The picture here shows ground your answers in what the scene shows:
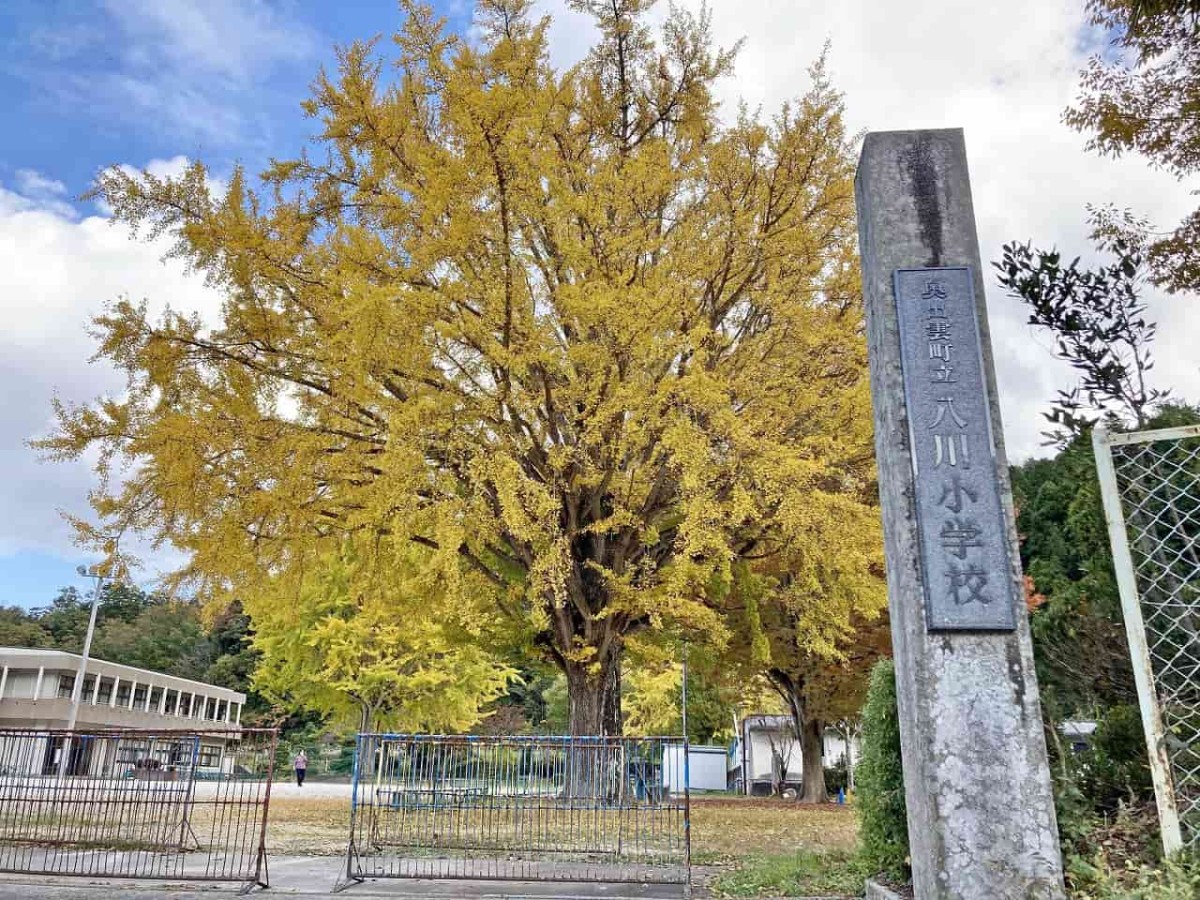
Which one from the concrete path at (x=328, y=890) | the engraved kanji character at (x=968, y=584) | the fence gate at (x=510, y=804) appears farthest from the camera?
the fence gate at (x=510, y=804)

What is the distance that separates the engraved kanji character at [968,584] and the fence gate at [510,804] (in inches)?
198

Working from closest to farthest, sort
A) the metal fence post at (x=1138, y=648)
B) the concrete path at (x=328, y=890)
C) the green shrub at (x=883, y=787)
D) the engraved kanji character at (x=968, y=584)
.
→ the metal fence post at (x=1138, y=648) → the engraved kanji character at (x=968, y=584) → the green shrub at (x=883, y=787) → the concrete path at (x=328, y=890)

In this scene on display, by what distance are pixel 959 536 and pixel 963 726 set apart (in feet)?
2.66

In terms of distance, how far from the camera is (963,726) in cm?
334

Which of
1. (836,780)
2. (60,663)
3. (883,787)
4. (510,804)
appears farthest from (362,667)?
(60,663)

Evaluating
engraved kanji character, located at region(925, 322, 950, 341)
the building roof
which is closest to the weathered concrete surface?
engraved kanji character, located at region(925, 322, 950, 341)

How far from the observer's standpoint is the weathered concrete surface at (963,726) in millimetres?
3201

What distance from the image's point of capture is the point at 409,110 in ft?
35.6

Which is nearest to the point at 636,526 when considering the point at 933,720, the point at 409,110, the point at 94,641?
the point at 409,110

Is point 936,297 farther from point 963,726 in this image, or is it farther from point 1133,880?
point 1133,880

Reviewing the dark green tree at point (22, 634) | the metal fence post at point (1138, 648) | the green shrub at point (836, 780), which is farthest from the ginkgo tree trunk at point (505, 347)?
the dark green tree at point (22, 634)

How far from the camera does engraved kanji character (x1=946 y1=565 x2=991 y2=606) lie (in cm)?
345

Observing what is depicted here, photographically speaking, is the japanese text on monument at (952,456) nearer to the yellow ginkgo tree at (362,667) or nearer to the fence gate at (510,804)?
the fence gate at (510,804)

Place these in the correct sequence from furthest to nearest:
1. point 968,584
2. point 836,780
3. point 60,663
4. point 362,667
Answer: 1. point 60,663
2. point 836,780
3. point 362,667
4. point 968,584
